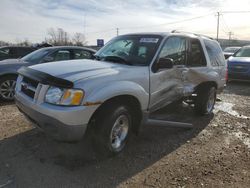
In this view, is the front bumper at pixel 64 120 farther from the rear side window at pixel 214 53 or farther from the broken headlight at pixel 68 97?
the rear side window at pixel 214 53

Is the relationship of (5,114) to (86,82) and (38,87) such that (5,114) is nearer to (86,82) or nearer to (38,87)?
(38,87)

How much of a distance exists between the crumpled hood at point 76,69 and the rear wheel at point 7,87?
3.50m

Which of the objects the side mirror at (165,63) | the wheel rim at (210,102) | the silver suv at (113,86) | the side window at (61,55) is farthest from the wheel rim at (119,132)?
the side window at (61,55)

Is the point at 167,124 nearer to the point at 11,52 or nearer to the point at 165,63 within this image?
A: the point at 165,63

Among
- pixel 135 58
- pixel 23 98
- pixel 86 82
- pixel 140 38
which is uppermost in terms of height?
pixel 140 38

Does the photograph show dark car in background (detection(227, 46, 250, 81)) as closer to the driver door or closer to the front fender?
the driver door

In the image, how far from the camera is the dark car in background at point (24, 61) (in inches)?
273

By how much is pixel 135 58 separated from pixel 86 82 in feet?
4.32

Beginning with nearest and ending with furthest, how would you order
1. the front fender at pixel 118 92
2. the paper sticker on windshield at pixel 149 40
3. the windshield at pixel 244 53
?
the front fender at pixel 118 92, the paper sticker on windshield at pixel 149 40, the windshield at pixel 244 53

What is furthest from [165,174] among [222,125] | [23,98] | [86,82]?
[222,125]

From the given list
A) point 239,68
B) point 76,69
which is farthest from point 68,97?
point 239,68

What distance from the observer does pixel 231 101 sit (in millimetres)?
8188

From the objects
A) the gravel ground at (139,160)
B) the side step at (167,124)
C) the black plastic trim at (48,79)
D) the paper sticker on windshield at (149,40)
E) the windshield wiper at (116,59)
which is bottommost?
the gravel ground at (139,160)

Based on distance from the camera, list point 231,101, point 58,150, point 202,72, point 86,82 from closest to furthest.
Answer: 1. point 86,82
2. point 58,150
3. point 202,72
4. point 231,101
